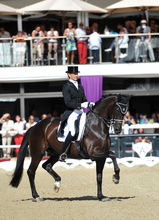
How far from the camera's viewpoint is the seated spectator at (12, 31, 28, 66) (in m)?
18.4

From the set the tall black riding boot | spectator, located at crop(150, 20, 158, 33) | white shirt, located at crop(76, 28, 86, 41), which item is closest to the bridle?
the tall black riding boot

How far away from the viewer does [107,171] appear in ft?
44.2

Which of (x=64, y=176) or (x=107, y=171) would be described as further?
(x=107, y=171)

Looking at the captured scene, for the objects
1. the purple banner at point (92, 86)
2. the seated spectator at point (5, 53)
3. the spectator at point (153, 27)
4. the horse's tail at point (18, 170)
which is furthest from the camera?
the spectator at point (153, 27)

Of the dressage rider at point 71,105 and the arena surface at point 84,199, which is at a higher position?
the dressage rider at point 71,105

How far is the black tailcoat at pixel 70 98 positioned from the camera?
8.72 m

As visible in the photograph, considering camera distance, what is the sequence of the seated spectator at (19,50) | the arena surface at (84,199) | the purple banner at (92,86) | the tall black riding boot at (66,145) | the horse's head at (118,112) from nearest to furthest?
the arena surface at (84,199) → the horse's head at (118,112) → the tall black riding boot at (66,145) → the seated spectator at (19,50) → the purple banner at (92,86)

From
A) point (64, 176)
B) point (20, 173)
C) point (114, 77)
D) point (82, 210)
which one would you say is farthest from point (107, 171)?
point (114, 77)

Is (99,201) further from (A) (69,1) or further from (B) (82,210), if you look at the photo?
(A) (69,1)

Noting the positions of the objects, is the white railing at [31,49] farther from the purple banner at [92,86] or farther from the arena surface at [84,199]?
the arena surface at [84,199]

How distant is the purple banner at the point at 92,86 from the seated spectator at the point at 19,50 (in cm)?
247

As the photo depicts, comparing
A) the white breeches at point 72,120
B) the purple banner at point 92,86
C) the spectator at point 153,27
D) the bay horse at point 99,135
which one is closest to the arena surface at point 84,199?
the bay horse at point 99,135

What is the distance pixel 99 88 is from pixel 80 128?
1070 cm

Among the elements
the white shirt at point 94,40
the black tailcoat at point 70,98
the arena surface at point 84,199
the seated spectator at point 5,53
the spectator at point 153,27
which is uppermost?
the spectator at point 153,27
